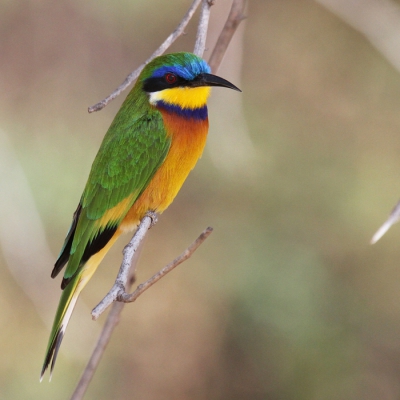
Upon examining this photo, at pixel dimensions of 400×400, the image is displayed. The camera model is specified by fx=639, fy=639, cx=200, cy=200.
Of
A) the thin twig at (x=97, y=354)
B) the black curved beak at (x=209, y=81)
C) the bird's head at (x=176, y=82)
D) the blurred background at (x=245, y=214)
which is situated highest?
the black curved beak at (x=209, y=81)

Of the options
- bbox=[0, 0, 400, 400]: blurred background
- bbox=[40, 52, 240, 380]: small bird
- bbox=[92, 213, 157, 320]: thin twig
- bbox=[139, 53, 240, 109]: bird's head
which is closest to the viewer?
bbox=[92, 213, 157, 320]: thin twig

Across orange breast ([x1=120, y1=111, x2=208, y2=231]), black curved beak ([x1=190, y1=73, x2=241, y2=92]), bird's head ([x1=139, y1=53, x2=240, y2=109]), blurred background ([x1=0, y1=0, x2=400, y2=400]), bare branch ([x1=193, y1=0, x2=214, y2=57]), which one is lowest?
blurred background ([x1=0, y1=0, x2=400, y2=400])

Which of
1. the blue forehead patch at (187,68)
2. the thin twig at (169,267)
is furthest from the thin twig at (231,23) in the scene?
the thin twig at (169,267)

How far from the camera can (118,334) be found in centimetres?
475

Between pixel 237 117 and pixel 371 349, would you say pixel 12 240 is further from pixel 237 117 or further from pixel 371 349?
pixel 371 349

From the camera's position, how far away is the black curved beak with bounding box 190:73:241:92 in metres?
2.63

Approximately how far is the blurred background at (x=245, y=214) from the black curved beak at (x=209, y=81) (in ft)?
3.51

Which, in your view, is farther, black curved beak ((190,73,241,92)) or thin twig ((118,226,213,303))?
black curved beak ((190,73,241,92))

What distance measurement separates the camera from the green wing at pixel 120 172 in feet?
9.39

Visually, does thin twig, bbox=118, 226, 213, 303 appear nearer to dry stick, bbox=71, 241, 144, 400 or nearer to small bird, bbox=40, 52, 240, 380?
dry stick, bbox=71, 241, 144, 400

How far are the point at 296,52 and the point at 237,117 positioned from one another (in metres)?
2.11

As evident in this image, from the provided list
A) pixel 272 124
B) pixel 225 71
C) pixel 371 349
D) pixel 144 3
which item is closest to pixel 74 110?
pixel 144 3

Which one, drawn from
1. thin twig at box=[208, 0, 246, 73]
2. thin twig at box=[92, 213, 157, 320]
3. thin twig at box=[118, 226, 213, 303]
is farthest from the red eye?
thin twig at box=[118, 226, 213, 303]

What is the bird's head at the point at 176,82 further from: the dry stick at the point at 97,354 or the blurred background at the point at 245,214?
the dry stick at the point at 97,354
